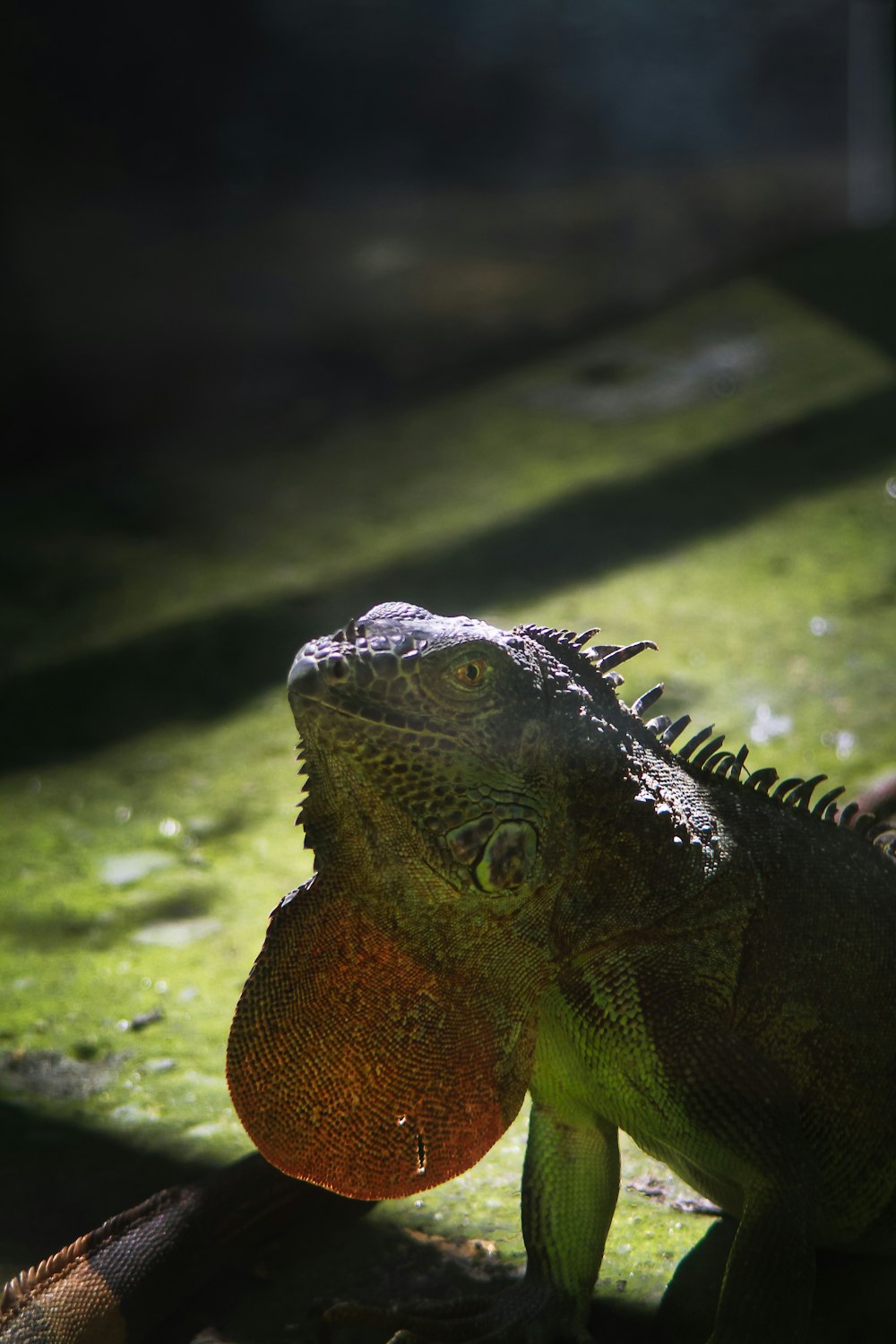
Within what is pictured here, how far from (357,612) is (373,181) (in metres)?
8.37

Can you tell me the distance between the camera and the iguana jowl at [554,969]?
2123 mm

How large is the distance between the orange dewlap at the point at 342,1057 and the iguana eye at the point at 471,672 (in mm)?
443

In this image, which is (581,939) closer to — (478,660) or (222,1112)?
(478,660)

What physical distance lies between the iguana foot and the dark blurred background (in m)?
6.26

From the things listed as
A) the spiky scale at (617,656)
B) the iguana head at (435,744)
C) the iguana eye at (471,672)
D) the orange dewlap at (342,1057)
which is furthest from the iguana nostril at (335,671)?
the spiky scale at (617,656)

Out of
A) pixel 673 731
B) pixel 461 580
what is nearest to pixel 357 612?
pixel 461 580

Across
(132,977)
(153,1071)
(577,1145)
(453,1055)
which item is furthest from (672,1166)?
(132,977)

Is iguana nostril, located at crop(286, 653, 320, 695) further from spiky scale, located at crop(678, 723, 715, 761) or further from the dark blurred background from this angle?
the dark blurred background

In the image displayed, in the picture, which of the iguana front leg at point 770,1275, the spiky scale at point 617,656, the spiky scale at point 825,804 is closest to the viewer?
the iguana front leg at point 770,1275

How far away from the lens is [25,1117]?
3.03m

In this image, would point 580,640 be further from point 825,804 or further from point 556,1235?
point 556,1235

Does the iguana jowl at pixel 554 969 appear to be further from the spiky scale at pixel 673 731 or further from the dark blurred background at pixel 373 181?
the dark blurred background at pixel 373 181

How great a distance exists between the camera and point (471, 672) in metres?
2.16

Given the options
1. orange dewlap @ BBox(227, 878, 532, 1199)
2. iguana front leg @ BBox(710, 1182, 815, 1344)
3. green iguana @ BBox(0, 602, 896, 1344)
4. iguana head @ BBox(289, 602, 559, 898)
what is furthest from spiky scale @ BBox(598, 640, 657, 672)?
iguana front leg @ BBox(710, 1182, 815, 1344)
